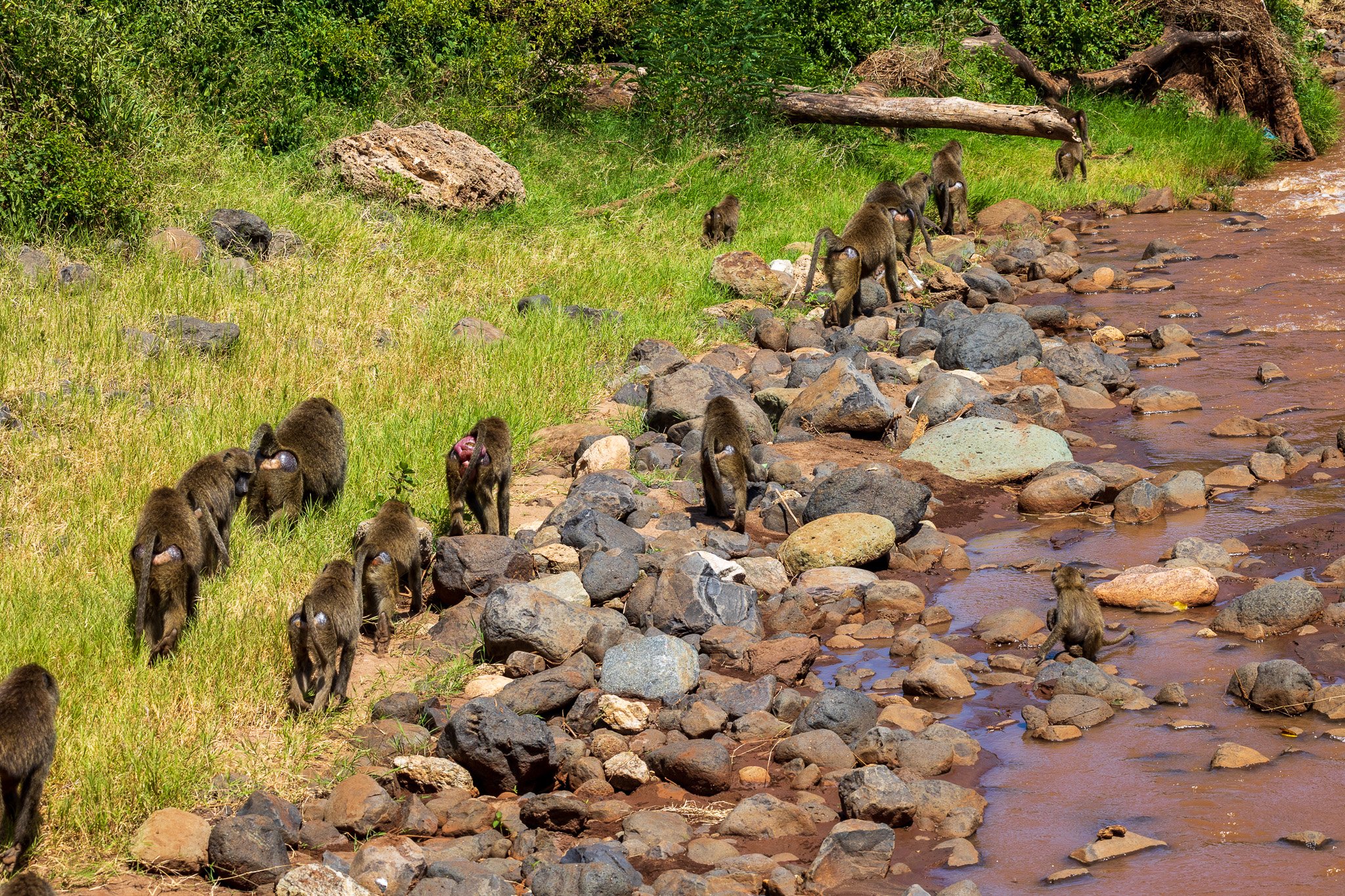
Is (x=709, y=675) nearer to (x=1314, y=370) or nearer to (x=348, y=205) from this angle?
(x=1314, y=370)

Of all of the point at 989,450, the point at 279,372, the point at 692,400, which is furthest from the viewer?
the point at 692,400

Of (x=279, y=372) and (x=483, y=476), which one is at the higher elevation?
(x=483, y=476)

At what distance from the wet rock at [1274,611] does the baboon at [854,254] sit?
258 inches

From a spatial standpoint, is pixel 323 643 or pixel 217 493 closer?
pixel 323 643

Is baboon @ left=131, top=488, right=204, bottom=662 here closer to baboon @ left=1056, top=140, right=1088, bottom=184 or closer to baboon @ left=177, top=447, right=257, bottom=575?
baboon @ left=177, top=447, right=257, bottom=575

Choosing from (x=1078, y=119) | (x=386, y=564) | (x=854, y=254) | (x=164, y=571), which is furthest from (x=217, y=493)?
(x=1078, y=119)

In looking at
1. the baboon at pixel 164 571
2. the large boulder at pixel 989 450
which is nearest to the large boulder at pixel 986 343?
the large boulder at pixel 989 450

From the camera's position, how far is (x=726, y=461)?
850 centimetres

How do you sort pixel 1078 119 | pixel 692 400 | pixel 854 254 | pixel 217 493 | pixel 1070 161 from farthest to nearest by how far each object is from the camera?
1. pixel 1078 119
2. pixel 1070 161
3. pixel 854 254
4. pixel 692 400
5. pixel 217 493

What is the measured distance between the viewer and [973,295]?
47.6ft

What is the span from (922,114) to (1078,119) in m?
3.20

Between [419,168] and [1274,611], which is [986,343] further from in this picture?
[419,168]

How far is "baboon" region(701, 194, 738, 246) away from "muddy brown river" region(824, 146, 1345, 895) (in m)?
4.13

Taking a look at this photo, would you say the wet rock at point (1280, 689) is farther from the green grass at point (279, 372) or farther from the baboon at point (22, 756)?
the baboon at point (22, 756)
